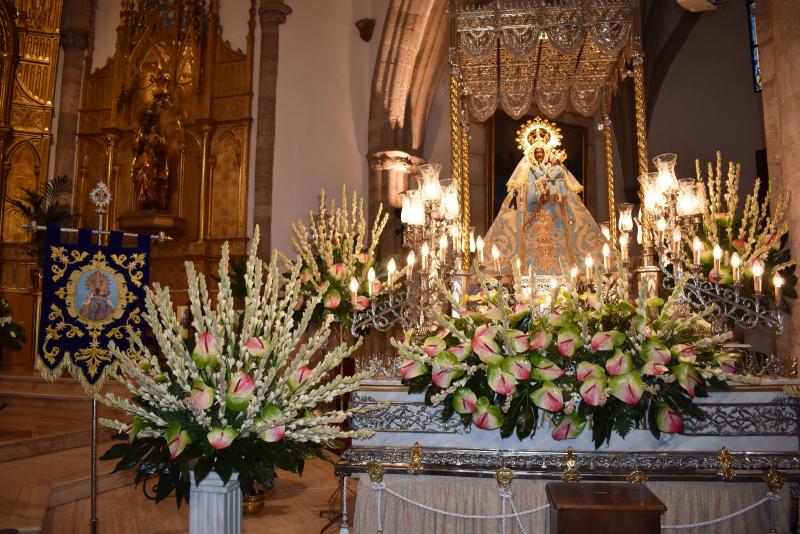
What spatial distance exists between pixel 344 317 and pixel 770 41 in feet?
12.9

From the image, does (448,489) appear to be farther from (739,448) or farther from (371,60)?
(371,60)

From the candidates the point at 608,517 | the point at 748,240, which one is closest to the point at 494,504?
the point at 608,517

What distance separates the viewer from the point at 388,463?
2738 millimetres

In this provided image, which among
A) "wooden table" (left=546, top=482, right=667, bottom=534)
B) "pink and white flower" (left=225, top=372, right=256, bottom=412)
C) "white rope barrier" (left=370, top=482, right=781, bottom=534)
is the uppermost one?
"pink and white flower" (left=225, top=372, right=256, bottom=412)

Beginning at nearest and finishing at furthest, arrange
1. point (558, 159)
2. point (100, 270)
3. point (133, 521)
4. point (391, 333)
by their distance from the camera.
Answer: point (100, 270), point (133, 521), point (558, 159), point (391, 333)

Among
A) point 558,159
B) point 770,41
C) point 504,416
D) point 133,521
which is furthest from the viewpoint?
point 558,159

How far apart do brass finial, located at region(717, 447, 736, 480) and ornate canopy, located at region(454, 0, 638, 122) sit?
394 centimetres

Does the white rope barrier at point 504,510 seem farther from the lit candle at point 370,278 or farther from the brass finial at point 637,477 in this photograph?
the lit candle at point 370,278

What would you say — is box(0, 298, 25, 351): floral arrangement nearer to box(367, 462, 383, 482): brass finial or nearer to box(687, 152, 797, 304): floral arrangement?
box(367, 462, 383, 482): brass finial

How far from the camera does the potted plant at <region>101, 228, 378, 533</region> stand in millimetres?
1820

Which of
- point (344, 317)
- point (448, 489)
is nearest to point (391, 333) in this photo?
point (344, 317)

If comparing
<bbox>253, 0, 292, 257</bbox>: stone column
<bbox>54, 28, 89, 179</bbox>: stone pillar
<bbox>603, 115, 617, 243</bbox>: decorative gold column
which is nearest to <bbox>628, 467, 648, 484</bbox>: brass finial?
<bbox>603, 115, 617, 243</bbox>: decorative gold column

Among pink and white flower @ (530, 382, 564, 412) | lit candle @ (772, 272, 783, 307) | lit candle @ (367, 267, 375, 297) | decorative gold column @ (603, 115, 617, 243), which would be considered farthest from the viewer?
decorative gold column @ (603, 115, 617, 243)

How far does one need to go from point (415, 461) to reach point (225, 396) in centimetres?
114
